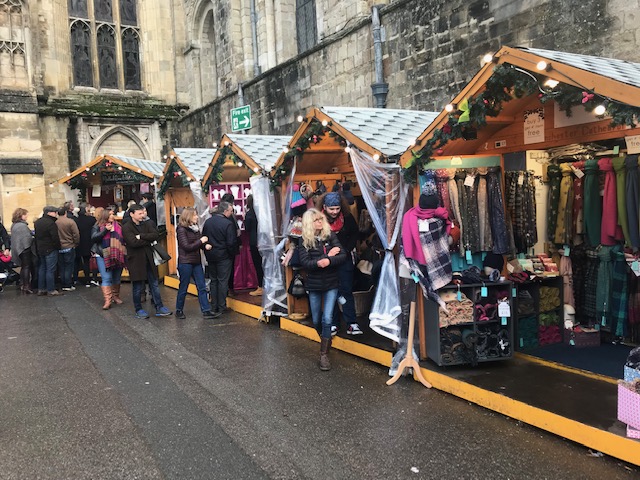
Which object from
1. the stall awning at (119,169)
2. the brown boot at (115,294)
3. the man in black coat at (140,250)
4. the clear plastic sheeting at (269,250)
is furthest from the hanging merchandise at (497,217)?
the stall awning at (119,169)

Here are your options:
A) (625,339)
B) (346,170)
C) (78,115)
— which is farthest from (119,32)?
(625,339)

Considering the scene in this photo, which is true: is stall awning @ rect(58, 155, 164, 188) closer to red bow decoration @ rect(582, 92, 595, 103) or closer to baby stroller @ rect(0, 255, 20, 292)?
baby stroller @ rect(0, 255, 20, 292)

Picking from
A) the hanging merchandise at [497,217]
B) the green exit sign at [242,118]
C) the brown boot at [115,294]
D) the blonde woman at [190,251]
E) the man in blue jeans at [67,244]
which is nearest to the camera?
the hanging merchandise at [497,217]

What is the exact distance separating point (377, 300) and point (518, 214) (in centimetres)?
178

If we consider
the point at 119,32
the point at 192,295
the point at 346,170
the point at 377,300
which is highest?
the point at 119,32

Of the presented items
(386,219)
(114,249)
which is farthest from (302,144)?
(114,249)

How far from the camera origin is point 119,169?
574 inches

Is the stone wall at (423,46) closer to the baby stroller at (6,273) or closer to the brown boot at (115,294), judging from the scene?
the brown boot at (115,294)

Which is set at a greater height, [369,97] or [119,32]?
[119,32]

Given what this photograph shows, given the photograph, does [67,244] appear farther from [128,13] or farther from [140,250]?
[128,13]

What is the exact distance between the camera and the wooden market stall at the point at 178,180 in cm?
1088

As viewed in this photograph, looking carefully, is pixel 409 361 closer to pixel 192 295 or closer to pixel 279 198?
pixel 279 198

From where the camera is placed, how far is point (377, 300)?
6.21 meters

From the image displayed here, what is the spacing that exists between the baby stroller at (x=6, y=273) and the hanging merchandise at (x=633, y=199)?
479 inches
